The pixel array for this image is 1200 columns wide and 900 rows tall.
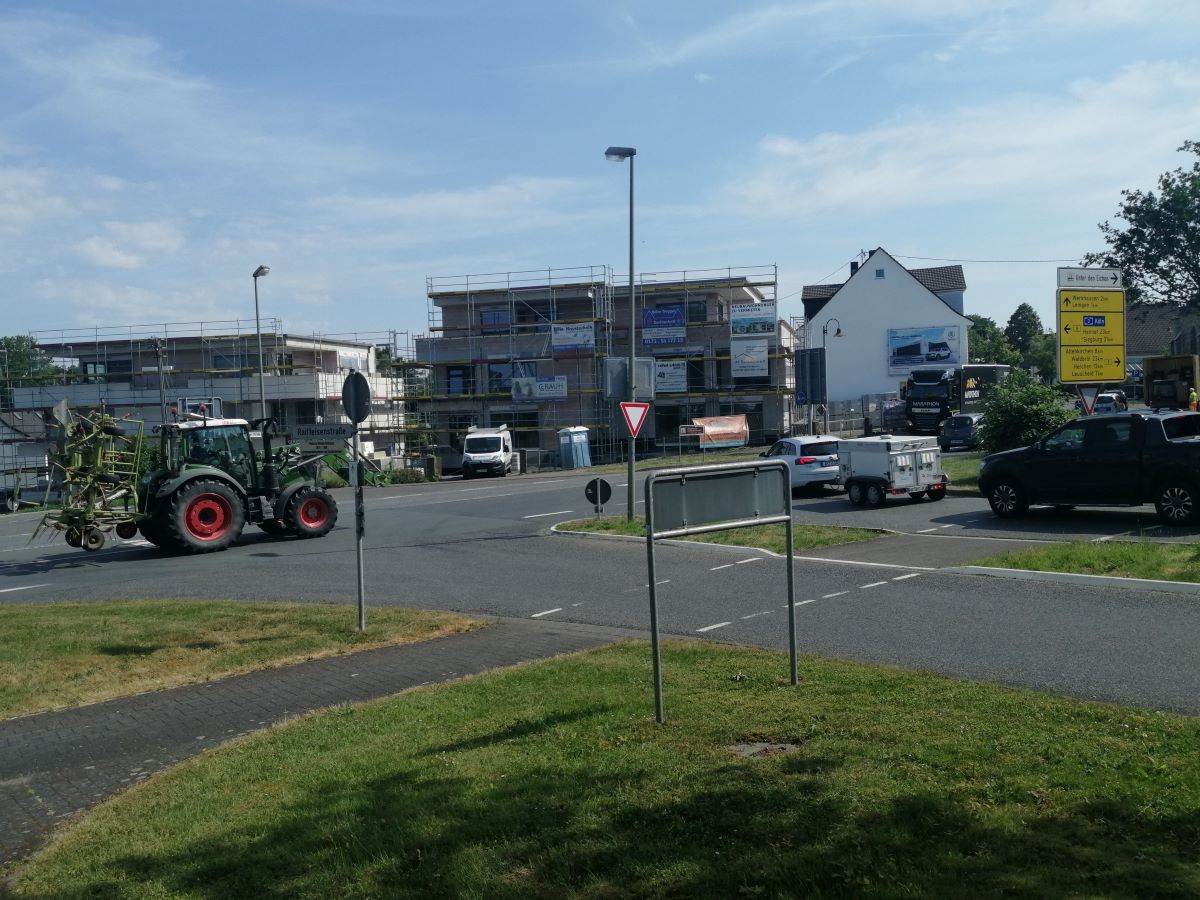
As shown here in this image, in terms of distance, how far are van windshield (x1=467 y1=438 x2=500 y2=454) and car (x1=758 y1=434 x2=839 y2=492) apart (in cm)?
2579

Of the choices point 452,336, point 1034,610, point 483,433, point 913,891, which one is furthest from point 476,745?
point 452,336

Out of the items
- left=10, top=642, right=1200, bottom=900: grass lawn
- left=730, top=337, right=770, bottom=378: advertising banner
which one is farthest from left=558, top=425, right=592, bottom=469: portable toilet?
left=10, top=642, right=1200, bottom=900: grass lawn

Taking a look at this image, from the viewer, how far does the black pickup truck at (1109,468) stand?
57.6ft

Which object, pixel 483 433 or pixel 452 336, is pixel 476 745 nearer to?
pixel 483 433

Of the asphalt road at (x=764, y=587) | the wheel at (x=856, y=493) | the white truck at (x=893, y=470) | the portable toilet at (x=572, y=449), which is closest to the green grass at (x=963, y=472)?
the white truck at (x=893, y=470)

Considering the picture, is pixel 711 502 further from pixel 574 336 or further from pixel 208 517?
pixel 574 336

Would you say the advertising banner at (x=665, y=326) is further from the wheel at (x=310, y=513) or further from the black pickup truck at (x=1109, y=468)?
the black pickup truck at (x=1109, y=468)

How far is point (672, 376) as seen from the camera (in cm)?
6247

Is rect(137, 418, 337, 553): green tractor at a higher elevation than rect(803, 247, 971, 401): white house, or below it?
below

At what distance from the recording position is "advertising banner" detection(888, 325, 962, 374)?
72.0 m

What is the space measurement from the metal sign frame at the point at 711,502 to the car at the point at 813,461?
1985 centimetres

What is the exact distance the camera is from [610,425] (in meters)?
62.2

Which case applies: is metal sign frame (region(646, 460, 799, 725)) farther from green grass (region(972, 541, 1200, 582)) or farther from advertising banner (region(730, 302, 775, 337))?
advertising banner (region(730, 302, 775, 337))

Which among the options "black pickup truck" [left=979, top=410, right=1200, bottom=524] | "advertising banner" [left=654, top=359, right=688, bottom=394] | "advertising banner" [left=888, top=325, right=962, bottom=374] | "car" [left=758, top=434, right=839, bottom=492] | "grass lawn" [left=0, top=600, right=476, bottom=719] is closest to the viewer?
"grass lawn" [left=0, top=600, right=476, bottom=719]
